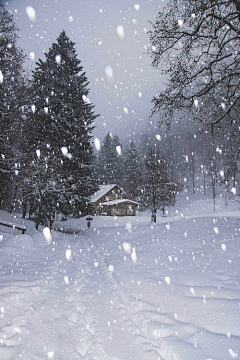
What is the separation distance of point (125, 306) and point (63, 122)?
827 inches

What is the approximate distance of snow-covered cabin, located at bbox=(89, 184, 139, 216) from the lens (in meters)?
39.6

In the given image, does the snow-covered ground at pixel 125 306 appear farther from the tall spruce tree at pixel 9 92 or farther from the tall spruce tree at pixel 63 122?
the tall spruce tree at pixel 63 122

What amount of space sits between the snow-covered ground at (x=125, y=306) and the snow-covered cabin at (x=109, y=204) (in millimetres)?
31373

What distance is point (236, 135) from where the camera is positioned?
680cm

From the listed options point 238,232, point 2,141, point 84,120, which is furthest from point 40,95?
point 238,232

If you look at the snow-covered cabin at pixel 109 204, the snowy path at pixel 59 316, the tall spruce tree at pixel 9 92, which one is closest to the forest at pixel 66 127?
the tall spruce tree at pixel 9 92

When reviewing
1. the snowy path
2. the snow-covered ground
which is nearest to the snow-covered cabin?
the snow-covered ground

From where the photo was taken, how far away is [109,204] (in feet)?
127

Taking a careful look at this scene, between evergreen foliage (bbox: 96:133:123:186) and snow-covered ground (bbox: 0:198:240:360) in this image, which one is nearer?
snow-covered ground (bbox: 0:198:240:360)

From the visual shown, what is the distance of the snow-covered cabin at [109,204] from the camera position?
3957 cm

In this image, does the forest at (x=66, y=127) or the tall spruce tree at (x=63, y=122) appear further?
the tall spruce tree at (x=63, y=122)

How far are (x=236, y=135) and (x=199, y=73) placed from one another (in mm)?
2485

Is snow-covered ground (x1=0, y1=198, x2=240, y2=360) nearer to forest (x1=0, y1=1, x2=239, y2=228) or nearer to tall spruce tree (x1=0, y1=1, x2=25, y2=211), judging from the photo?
forest (x1=0, y1=1, x2=239, y2=228)

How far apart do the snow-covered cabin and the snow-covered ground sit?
31373 millimetres
